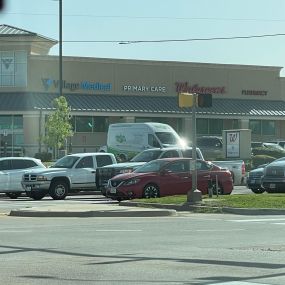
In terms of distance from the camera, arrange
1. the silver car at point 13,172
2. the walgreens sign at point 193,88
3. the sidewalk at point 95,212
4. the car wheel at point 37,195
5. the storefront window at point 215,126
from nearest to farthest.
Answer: the sidewalk at point 95,212
the car wheel at point 37,195
the silver car at point 13,172
the walgreens sign at point 193,88
the storefront window at point 215,126

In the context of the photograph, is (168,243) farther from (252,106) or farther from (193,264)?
(252,106)

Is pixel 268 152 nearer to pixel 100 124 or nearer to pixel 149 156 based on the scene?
pixel 100 124

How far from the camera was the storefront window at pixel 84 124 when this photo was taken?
6134 centimetres

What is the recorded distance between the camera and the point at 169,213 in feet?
66.7

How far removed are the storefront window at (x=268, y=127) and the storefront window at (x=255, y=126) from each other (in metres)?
0.58

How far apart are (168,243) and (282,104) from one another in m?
57.0

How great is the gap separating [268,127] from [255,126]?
6.04ft

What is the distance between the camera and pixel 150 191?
24938 millimetres

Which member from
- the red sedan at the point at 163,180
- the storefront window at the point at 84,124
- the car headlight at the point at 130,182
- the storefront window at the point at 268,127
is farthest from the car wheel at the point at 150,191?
the storefront window at the point at 268,127

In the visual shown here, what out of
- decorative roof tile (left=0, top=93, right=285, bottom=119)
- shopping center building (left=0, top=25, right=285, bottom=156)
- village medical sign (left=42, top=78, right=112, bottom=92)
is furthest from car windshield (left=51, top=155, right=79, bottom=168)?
village medical sign (left=42, top=78, right=112, bottom=92)

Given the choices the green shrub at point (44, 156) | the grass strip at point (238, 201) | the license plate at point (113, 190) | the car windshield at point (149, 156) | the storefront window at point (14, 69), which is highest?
the storefront window at point (14, 69)

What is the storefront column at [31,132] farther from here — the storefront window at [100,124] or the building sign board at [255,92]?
the building sign board at [255,92]

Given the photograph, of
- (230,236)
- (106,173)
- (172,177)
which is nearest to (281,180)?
(172,177)

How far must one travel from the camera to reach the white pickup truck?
2756 centimetres
